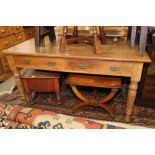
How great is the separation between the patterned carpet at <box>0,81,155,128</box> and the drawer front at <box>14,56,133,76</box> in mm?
549

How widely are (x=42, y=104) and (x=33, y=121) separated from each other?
0.83 metres

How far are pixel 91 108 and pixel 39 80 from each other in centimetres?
64

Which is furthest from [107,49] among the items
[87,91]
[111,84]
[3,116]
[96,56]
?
[3,116]

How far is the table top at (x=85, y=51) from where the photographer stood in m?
1.26

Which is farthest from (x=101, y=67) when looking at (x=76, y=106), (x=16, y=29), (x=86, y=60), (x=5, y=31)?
(x=16, y=29)

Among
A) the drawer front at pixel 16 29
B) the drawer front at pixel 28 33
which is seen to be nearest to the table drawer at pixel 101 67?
the drawer front at pixel 16 29

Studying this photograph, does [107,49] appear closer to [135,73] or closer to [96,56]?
[96,56]

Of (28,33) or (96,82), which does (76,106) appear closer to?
(96,82)

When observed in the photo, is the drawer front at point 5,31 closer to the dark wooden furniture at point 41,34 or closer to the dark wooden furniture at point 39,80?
the dark wooden furniture at point 39,80

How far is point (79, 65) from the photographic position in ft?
4.53

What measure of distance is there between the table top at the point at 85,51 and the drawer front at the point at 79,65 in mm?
52

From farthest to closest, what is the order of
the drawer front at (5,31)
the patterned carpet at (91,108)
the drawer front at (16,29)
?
the drawer front at (16,29)
the drawer front at (5,31)
the patterned carpet at (91,108)

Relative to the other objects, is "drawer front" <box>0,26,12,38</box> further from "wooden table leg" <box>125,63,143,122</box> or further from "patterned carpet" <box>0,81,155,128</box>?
"wooden table leg" <box>125,63,143,122</box>
